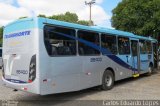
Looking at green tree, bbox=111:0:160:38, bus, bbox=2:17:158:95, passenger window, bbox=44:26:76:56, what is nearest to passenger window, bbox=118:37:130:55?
bus, bbox=2:17:158:95

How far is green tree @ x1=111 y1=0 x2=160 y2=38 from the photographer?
19.3 metres

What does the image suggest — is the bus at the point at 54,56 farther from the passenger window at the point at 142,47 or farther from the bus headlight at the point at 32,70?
the passenger window at the point at 142,47

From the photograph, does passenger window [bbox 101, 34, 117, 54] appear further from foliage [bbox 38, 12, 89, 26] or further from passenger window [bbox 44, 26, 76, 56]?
foliage [bbox 38, 12, 89, 26]

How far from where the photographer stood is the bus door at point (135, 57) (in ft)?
45.4

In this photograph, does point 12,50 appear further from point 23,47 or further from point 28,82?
point 28,82

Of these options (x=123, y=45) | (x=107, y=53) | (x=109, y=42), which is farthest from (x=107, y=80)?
(x=123, y=45)

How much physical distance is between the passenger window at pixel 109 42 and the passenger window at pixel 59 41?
7.11ft

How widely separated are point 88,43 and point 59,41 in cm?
171

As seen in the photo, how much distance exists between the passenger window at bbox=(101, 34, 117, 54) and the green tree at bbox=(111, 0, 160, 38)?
8.28 m

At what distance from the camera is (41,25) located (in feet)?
26.5

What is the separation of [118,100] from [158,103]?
1.34 meters

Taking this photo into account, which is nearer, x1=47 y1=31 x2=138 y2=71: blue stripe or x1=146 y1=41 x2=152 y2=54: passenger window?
x1=47 y1=31 x2=138 y2=71: blue stripe

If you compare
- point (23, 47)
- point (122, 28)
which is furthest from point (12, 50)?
point (122, 28)

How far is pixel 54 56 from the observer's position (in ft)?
27.6
